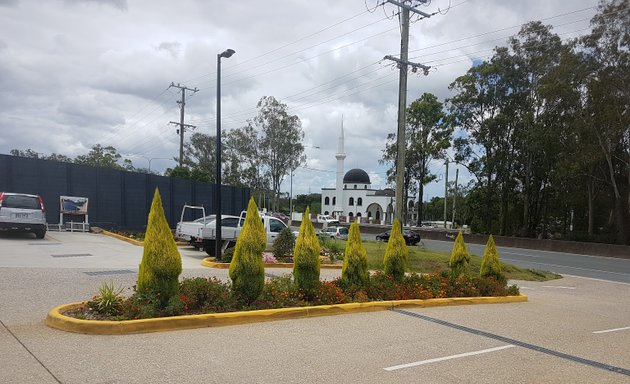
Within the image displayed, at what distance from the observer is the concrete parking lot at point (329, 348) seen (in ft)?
17.4

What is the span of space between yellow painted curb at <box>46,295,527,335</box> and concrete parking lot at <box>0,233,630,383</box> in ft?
0.49

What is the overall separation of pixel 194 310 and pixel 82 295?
2.63 metres

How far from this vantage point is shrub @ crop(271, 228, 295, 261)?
17.2 meters

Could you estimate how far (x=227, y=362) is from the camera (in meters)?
5.64

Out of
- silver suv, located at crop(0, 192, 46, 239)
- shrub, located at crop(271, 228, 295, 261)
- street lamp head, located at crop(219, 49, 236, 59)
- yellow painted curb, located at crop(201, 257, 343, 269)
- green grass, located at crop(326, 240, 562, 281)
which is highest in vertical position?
street lamp head, located at crop(219, 49, 236, 59)

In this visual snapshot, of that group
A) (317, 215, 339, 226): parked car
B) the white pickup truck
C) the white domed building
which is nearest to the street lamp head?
the white pickup truck

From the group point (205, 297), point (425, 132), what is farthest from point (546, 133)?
point (205, 297)

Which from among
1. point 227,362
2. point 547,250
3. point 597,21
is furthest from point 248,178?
point 227,362

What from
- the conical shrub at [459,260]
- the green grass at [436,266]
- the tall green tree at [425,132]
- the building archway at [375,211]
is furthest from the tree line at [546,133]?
the building archway at [375,211]

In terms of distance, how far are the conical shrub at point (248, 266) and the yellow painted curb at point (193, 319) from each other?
1.53 ft

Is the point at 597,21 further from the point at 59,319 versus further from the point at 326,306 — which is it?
the point at 59,319

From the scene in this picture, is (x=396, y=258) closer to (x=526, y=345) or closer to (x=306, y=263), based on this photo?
(x=306, y=263)

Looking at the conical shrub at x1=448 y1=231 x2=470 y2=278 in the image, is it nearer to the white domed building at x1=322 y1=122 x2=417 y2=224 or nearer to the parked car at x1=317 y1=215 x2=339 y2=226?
the parked car at x1=317 y1=215 x2=339 y2=226

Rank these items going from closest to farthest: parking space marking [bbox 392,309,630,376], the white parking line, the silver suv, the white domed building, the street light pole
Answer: the white parking line, parking space marking [bbox 392,309,630,376], the street light pole, the silver suv, the white domed building
